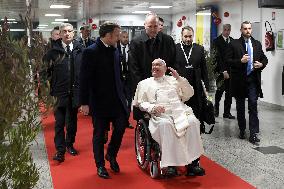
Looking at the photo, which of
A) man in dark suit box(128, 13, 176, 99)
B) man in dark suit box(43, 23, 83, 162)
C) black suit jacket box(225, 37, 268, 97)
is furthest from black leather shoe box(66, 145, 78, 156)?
black suit jacket box(225, 37, 268, 97)

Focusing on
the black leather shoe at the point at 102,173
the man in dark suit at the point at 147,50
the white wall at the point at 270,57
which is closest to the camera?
the black leather shoe at the point at 102,173

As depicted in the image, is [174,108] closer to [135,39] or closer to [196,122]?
[196,122]

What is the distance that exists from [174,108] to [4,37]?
2.47 metres

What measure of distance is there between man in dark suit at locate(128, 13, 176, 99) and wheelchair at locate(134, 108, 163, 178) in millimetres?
373

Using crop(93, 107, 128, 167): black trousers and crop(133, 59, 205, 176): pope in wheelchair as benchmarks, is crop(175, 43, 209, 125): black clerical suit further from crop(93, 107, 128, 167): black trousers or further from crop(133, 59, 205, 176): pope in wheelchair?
crop(93, 107, 128, 167): black trousers

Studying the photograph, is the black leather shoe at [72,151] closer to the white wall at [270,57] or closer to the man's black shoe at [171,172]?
the man's black shoe at [171,172]

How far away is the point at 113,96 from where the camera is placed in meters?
4.28

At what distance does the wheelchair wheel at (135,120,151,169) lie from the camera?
4207 millimetres

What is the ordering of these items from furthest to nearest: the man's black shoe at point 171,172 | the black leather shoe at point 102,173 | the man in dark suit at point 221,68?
the man in dark suit at point 221,68
the black leather shoe at point 102,173
the man's black shoe at point 171,172

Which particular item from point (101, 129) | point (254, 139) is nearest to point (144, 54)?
point (101, 129)

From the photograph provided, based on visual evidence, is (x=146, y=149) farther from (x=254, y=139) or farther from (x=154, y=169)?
(x=254, y=139)

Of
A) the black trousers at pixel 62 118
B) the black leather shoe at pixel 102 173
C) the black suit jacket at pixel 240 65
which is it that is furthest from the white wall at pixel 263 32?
the black leather shoe at pixel 102 173

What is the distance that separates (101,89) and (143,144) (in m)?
0.75

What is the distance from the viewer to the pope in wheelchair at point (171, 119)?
159 inches
